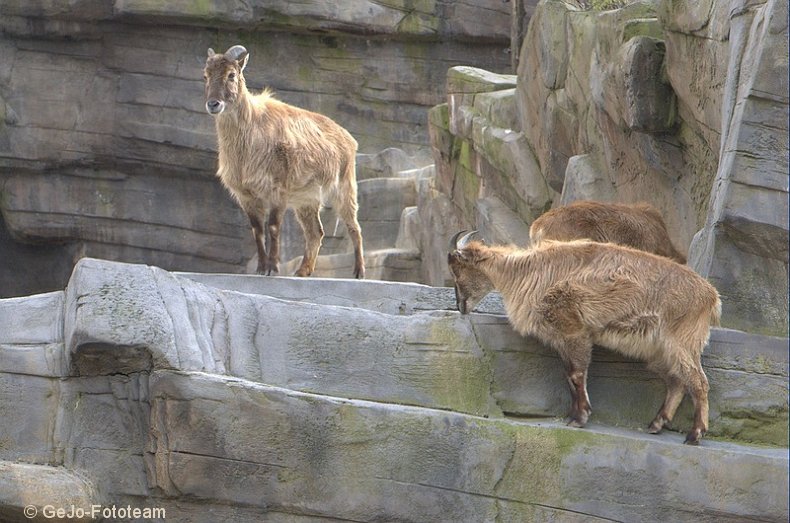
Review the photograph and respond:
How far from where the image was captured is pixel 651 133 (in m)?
10.4

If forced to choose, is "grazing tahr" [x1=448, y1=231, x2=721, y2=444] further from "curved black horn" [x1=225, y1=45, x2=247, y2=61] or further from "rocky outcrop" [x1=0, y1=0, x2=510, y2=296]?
"rocky outcrop" [x1=0, y1=0, x2=510, y2=296]

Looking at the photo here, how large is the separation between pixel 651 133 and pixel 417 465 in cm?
485

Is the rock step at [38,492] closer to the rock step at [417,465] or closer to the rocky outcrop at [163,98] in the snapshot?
the rock step at [417,465]

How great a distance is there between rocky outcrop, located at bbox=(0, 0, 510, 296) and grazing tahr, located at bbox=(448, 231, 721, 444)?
469 inches

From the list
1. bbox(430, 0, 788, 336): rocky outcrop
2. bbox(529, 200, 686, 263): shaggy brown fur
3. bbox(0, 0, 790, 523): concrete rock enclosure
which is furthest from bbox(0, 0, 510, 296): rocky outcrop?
bbox(529, 200, 686, 263): shaggy brown fur

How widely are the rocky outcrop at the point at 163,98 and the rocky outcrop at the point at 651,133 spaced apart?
3492 mm

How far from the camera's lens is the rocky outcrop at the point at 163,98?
18969 millimetres

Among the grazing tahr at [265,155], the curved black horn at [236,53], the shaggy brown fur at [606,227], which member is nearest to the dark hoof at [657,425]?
the shaggy brown fur at [606,227]

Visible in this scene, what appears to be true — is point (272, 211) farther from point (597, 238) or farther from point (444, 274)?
point (444, 274)

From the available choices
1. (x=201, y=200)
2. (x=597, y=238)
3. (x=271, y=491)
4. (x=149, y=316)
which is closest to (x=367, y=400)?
(x=271, y=491)

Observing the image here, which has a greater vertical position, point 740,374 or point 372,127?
point 740,374

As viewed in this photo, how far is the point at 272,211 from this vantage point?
9.88 metres

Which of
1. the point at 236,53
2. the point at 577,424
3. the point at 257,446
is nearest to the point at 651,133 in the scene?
the point at 236,53

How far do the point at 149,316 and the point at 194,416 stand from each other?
0.64 metres
